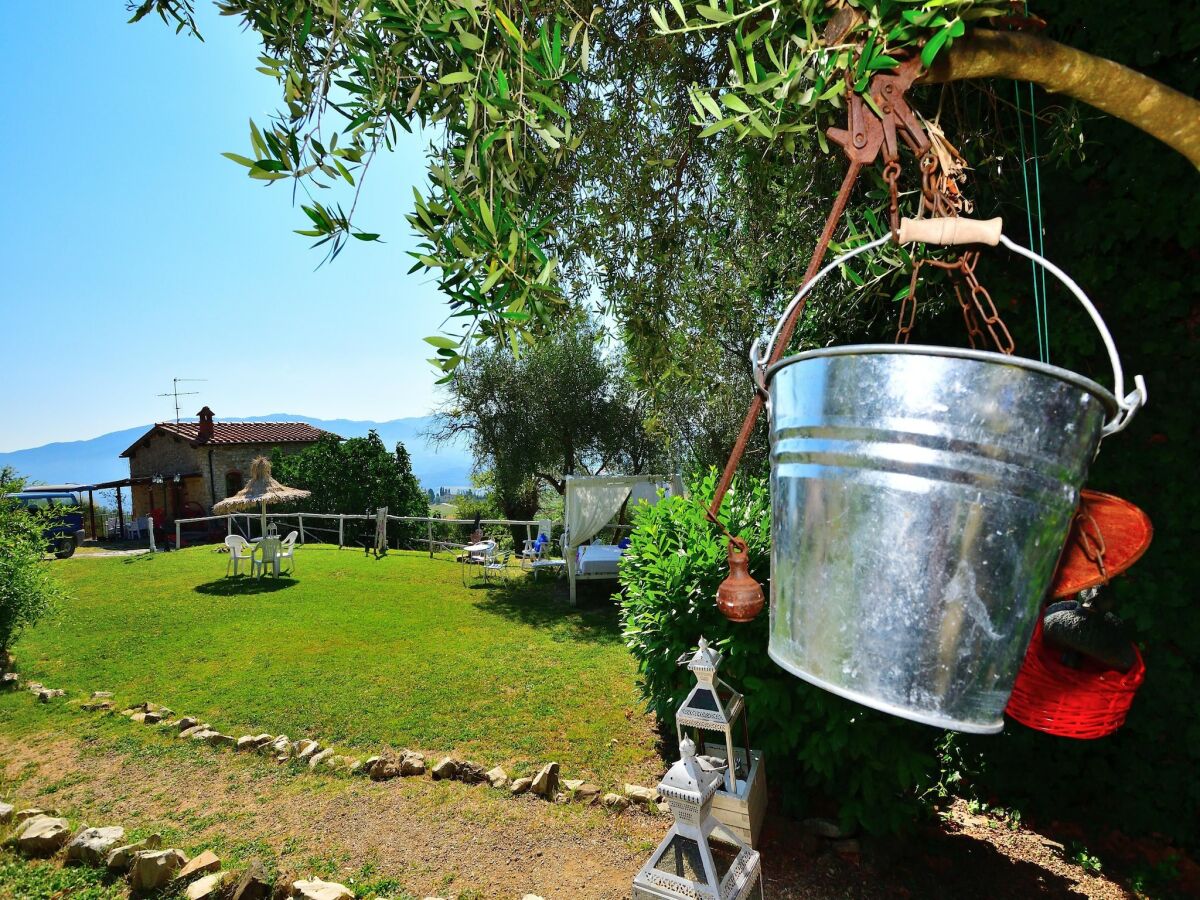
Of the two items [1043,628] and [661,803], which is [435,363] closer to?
[1043,628]

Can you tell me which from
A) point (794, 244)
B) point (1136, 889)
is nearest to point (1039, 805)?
point (1136, 889)

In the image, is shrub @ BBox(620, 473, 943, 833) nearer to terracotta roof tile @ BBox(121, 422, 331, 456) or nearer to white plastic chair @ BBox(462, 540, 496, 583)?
white plastic chair @ BBox(462, 540, 496, 583)

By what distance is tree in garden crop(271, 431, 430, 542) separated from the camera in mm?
20609

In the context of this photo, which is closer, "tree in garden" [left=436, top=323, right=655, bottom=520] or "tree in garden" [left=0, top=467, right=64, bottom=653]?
"tree in garden" [left=0, top=467, right=64, bottom=653]

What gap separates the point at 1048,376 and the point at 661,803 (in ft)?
13.9

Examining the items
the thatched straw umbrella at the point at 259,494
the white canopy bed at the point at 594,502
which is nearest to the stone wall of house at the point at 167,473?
the thatched straw umbrella at the point at 259,494

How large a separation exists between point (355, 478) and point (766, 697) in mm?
19455

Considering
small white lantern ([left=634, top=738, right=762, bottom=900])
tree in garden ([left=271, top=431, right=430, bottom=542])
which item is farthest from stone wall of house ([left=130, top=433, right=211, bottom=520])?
small white lantern ([left=634, top=738, right=762, bottom=900])

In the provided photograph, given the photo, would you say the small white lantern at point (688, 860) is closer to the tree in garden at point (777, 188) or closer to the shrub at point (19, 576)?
the tree in garden at point (777, 188)

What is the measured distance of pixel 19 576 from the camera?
Answer: 23.0ft

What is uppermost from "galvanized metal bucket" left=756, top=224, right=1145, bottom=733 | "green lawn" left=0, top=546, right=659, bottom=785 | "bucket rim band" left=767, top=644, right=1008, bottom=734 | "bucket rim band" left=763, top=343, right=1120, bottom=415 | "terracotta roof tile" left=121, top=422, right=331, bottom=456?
"terracotta roof tile" left=121, top=422, right=331, bottom=456

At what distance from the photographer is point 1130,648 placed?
1.63 metres

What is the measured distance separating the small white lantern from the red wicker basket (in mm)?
1388

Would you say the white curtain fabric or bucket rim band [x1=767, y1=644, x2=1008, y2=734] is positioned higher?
bucket rim band [x1=767, y1=644, x2=1008, y2=734]
